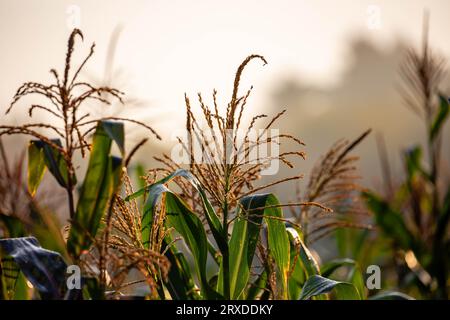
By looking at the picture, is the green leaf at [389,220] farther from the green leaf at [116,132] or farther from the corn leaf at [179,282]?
the green leaf at [116,132]

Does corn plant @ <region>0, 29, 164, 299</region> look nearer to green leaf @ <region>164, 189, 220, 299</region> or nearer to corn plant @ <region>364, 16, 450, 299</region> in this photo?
green leaf @ <region>164, 189, 220, 299</region>

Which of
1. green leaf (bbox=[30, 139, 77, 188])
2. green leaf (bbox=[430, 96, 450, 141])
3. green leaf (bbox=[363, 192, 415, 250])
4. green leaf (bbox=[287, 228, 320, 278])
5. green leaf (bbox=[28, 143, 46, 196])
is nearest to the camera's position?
green leaf (bbox=[30, 139, 77, 188])

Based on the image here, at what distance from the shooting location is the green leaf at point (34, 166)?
172 centimetres

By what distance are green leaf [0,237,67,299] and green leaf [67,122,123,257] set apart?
0.05 m

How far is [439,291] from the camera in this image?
3.38 m

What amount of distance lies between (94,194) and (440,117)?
6.48ft

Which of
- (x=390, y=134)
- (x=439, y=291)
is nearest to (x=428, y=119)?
(x=439, y=291)

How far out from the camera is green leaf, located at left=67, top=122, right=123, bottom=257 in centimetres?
152

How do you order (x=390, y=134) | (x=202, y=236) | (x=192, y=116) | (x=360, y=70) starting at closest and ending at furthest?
(x=192, y=116), (x=202, y=236), (x=390, y=134), (x=360, y=70)

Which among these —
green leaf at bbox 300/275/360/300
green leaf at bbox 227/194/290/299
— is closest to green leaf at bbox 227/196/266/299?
green leaf at bbox 227/194/290/299

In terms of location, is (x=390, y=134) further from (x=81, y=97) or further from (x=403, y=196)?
(x=81, y=97)

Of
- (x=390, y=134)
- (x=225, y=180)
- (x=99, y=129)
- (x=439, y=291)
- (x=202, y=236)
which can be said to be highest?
(x=99, y=129)

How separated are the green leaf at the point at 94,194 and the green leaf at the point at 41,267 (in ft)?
0.17

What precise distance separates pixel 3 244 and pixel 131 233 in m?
0.31
